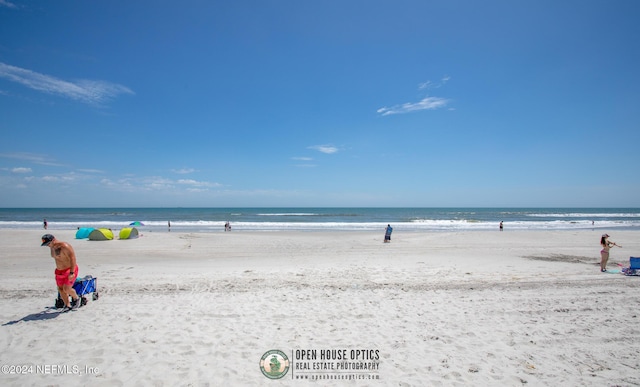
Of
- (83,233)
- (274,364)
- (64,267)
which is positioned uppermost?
(64,267)

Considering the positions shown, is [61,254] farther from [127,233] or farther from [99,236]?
[99,236]

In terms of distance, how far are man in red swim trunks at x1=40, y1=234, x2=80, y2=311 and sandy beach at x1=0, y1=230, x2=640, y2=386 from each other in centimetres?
44

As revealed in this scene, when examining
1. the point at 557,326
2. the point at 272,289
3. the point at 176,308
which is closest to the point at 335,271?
the point at 272,289

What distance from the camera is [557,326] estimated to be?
18.4 ft

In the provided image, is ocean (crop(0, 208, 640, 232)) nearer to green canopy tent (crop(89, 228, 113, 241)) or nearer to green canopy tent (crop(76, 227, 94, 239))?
green canopy tent (crop(76, 227, 94, 239))

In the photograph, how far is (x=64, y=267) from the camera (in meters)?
6.00

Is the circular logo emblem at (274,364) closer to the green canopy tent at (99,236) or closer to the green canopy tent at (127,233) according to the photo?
the green canopy tent at (127,233)

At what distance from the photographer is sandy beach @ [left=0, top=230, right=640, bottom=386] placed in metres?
4.12

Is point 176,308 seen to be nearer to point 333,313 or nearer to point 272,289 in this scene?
point 272,289

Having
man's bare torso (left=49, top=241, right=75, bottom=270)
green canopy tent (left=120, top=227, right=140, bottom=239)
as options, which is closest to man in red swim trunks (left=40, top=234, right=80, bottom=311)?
man's bare torso (left=49, top=241, right=75, bottom=270)

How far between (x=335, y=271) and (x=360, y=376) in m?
6.32

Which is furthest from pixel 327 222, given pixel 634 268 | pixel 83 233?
pixel 634 268

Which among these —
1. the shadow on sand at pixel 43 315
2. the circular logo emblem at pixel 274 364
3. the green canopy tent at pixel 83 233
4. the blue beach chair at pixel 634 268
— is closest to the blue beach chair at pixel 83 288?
the shadow on sand at pixel 43 315

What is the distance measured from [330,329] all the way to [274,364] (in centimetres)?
140
